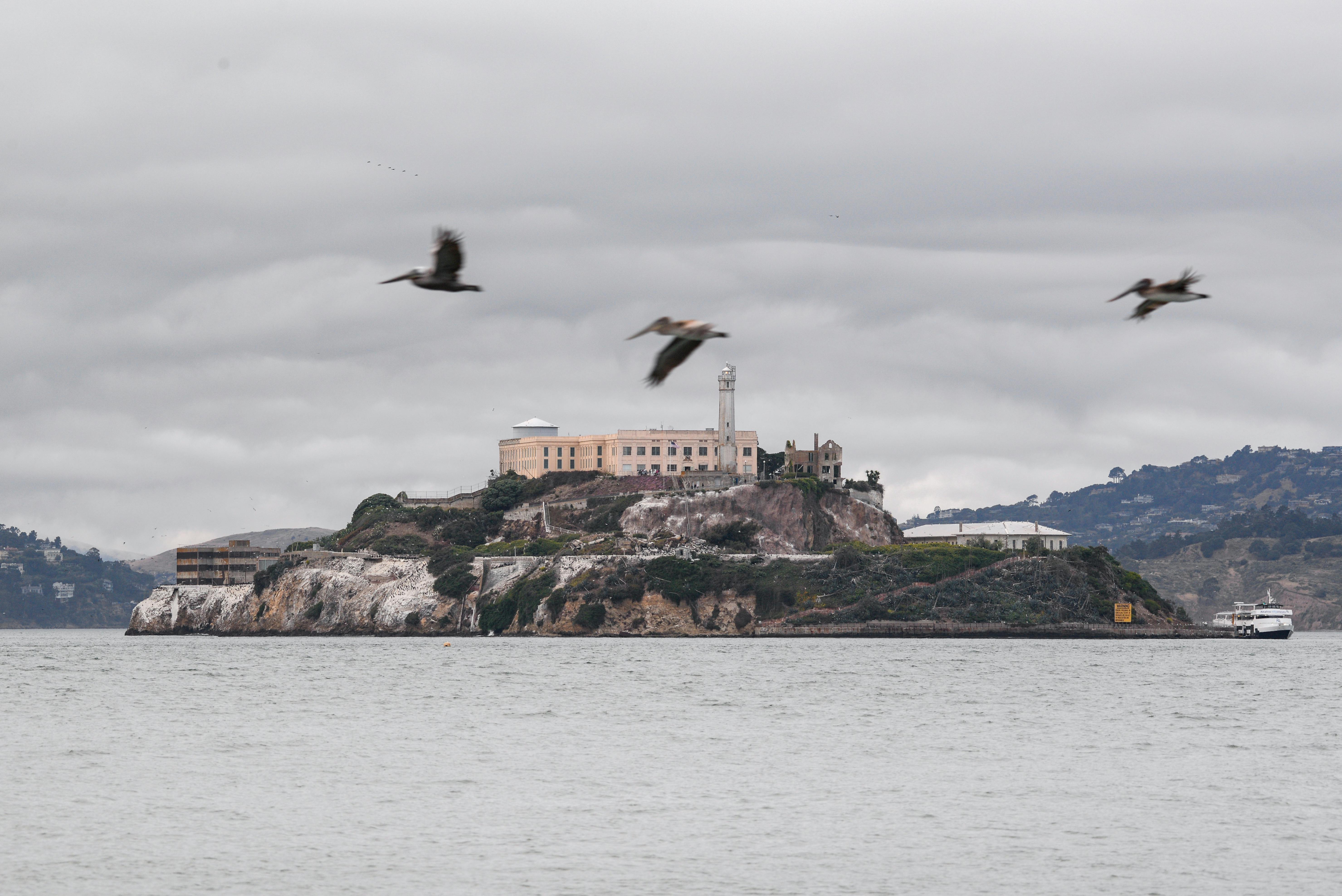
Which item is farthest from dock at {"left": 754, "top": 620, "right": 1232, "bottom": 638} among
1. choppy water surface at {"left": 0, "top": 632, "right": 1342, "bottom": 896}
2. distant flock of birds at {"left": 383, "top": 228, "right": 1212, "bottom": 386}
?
distant flock of birds at {"left": 383, "top": 228, "right": 1212, "bottom": 386}

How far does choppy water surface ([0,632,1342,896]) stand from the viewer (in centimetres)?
4512

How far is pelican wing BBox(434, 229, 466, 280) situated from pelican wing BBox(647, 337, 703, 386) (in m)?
3.15

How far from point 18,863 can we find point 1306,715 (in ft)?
222

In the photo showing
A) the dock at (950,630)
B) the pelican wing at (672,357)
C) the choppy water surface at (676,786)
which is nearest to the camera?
the pelican wing at (672,357)

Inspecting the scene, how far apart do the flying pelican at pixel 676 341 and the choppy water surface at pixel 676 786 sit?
23627 mm

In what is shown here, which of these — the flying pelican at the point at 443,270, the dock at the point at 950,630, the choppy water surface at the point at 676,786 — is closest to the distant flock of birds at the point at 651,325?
the flying pelican at the point at 443,270

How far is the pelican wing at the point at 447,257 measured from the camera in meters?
22.6

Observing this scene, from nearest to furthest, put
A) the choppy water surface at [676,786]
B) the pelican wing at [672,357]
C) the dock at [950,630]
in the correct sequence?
the pelican wing at [672,357]
the choppy water surface at [676,786]
the dock at [950,630]

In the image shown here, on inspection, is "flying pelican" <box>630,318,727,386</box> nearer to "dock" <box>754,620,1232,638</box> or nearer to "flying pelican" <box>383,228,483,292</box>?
"flying pelican" <box>383,228,483,292</box>

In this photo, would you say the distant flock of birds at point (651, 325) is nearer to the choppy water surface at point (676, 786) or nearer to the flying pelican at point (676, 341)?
the flying pelican at point (676, 341)

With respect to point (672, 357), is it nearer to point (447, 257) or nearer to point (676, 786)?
point (447, 257)

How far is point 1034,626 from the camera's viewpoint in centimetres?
19912

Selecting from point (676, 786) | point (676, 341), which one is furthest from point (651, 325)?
point (676, 786)

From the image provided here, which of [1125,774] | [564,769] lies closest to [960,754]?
[1125,774]
